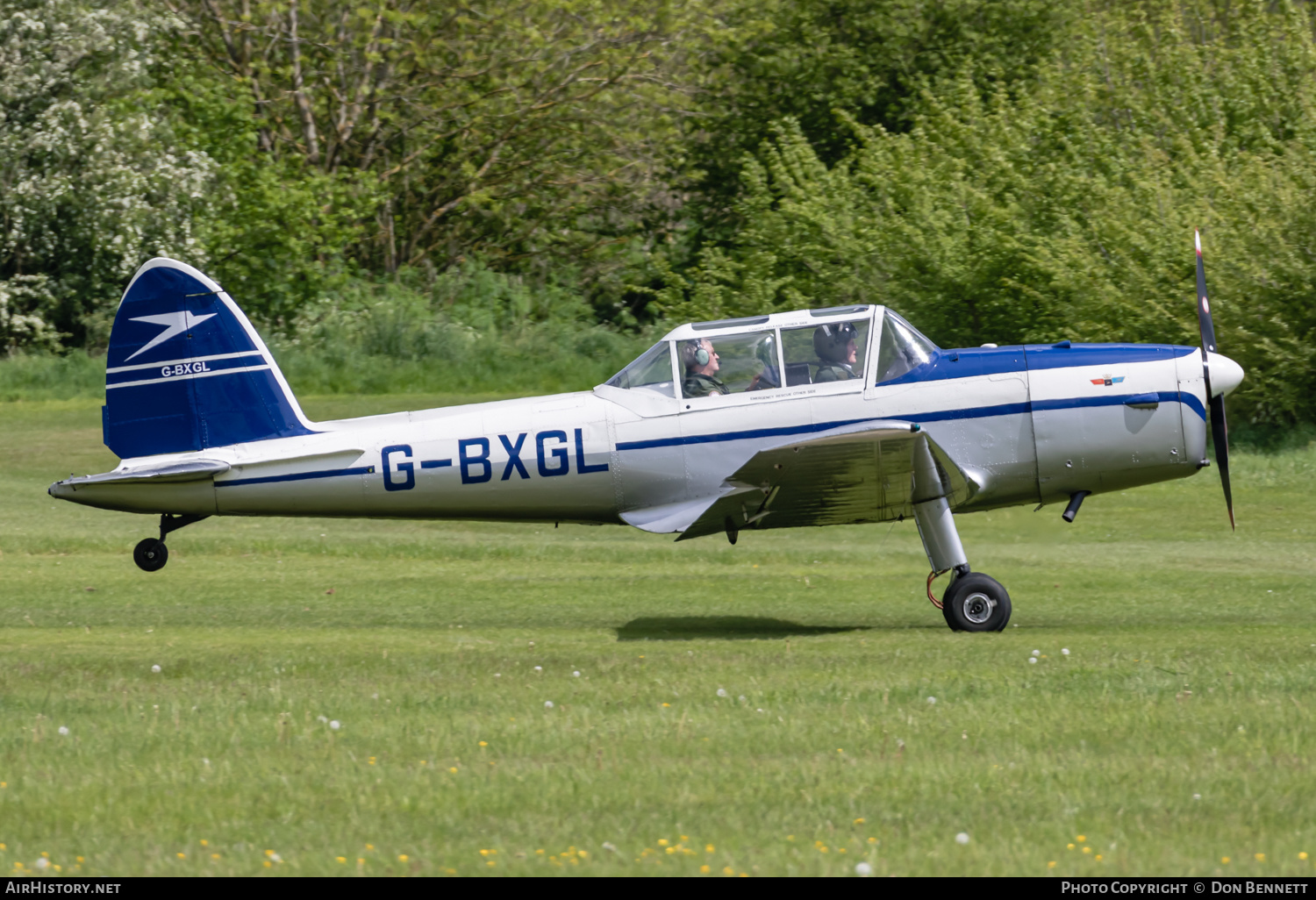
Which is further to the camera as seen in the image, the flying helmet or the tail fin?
the tail fin

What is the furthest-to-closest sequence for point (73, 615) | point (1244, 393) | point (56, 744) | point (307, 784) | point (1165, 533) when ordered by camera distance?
point (1244, 393)
point (1165, 533)
point (73, 615)
point (56, 744)
point (307, 784)

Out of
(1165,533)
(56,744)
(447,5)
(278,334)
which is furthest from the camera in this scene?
(447,5)

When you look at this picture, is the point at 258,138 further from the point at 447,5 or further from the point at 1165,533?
the point at 1165,533

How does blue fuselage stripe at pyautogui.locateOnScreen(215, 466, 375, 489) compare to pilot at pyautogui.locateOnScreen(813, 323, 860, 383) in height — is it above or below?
below

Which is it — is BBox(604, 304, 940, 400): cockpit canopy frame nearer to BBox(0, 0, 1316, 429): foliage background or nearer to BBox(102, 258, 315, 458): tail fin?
BBox(102, 258, 315, 458): tail fin

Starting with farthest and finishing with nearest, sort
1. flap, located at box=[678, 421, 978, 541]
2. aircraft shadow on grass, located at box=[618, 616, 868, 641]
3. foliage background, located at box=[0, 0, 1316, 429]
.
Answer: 1. foliage background, located at box=[0, 0, 1316, 429]
2. aircraft shadow on grass, located at box=[618, 616, 868, 641]
3. flap, located at box=[678, 421, 978, 541]

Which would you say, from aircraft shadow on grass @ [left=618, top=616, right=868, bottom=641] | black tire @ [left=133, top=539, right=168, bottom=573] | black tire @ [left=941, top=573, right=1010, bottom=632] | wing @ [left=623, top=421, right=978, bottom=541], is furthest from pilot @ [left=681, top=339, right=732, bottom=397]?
black tire @ [left=133, top=539, right=168, bottom=573]

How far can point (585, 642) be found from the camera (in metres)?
10.2

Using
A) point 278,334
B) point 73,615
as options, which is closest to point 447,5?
point 278,334

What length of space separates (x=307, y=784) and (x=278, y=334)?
80.7ft

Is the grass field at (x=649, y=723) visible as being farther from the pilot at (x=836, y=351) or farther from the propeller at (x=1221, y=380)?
the pilot at (x=836, y=351)

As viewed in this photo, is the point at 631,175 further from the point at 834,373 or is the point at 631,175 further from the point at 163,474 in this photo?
the point at 163,474

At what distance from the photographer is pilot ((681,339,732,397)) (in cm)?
1036

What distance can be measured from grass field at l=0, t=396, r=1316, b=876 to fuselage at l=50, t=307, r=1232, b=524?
1.03 metres
